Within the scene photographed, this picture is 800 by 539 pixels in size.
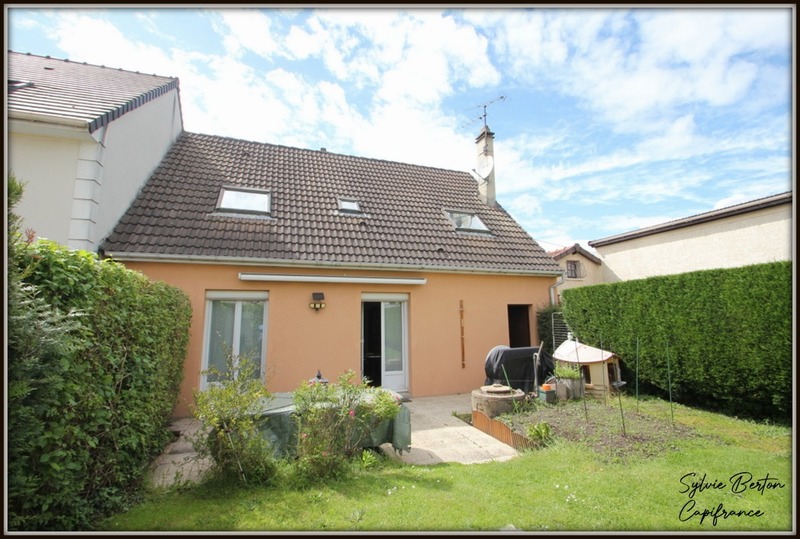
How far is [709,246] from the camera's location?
1609cm

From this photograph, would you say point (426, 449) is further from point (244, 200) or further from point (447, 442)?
point (244, 200)

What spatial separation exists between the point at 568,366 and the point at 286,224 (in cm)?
846

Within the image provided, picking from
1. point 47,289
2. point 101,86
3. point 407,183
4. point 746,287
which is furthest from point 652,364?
point 101,86

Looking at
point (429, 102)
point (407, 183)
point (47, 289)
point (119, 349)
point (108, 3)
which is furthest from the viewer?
point (407, 183)

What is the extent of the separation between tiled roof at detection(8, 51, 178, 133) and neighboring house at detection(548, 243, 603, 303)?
22.7m

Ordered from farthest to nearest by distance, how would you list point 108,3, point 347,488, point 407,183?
point 407,183
point 347,488
point 108,3

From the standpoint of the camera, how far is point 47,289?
113 inches

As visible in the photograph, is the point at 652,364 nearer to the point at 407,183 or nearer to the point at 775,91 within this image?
the point at 775,91

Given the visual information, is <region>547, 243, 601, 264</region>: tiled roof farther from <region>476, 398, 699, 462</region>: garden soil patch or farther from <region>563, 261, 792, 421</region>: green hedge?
<region>476, 398, 699, 462</region>: garden soil patch

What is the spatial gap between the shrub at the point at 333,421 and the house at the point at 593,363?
5.23m

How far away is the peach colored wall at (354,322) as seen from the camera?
8266 mm

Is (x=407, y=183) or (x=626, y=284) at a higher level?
(x=407, y=183)

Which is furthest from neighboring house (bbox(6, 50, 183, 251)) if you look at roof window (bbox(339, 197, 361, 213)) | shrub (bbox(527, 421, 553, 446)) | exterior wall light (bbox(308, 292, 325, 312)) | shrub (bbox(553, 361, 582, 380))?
shrub (bbox(553, 361, 582, 380))

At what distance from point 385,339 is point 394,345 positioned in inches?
12.4
